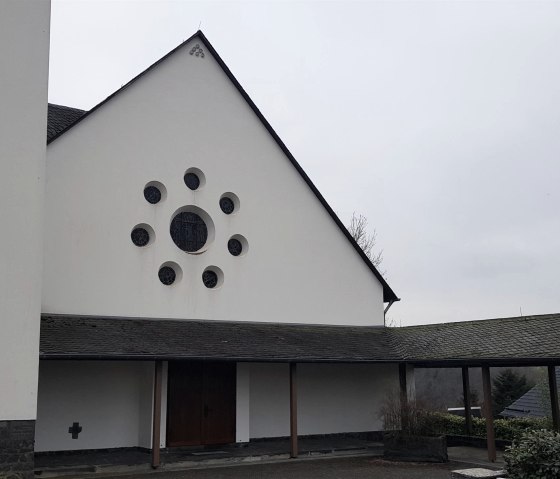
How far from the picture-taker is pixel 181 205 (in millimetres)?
18031

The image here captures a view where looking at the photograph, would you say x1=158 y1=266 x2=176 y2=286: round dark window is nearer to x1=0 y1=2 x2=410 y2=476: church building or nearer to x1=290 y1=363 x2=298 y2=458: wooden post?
x1=0 y1=2 x2=410 y2=476: church building

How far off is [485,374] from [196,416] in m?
7.39

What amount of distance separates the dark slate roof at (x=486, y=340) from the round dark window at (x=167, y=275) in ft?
22.0

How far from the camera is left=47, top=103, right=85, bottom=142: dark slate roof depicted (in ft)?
58.8

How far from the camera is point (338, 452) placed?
17.7 m

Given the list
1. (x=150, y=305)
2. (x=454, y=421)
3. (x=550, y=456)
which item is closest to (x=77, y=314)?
(x=150, y=305)

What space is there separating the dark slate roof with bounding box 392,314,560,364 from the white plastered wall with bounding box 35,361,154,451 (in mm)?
7210

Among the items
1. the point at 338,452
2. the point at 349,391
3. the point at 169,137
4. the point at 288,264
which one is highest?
the point at 169,137

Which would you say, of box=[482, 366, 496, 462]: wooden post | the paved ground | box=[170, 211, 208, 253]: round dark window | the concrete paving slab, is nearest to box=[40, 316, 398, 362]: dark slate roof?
box=[170, 211, 208, 253]: round dark window

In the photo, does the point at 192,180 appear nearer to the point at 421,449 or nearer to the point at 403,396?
the point at 403,396

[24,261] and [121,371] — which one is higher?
[24,261]

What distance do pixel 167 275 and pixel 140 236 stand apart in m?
1.26

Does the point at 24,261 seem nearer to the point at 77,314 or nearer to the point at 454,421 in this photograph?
the point at 77,314

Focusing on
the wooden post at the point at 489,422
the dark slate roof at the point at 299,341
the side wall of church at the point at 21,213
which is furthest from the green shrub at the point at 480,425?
the side wall of church at the point at 21,213
